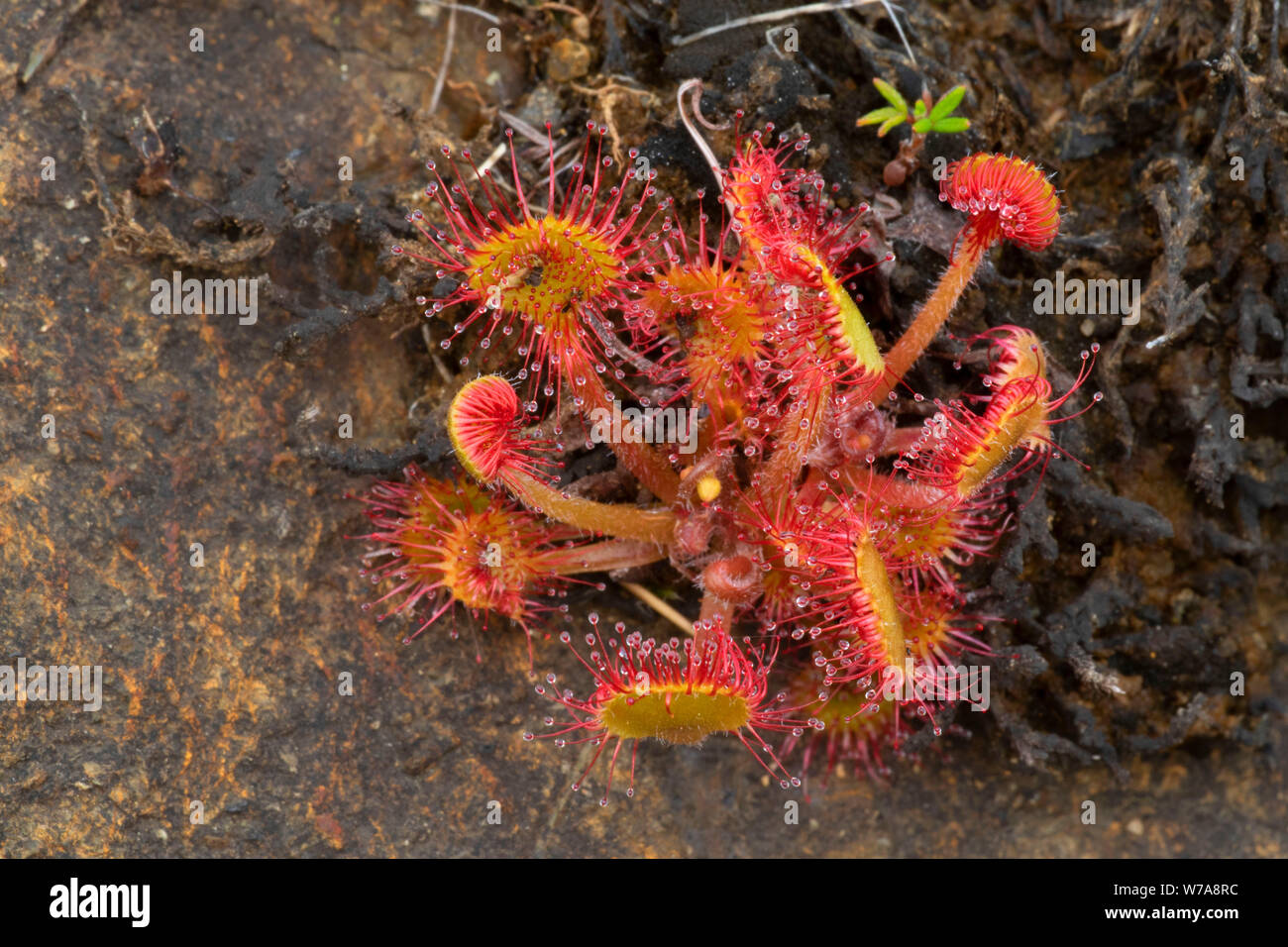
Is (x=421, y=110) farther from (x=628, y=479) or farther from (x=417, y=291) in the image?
(x=628, y=479)

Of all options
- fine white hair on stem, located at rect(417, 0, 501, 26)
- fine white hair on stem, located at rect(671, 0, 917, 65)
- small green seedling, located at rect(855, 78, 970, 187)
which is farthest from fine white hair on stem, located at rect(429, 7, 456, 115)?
small green seedling, located at rect(855, 78, 970, 187)

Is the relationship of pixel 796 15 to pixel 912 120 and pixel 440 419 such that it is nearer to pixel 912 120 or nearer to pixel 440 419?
pixel 912 120

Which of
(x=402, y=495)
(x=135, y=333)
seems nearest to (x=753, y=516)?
(x=402, y=495)

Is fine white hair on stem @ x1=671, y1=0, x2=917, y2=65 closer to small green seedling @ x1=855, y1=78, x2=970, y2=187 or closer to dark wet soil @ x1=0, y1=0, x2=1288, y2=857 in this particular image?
dark wet soil @ x1=0, y1=0, x2=1288, y2=857

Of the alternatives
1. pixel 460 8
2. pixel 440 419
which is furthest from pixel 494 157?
pixel 440 419

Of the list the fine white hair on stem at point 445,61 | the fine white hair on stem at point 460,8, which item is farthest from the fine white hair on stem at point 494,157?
the fine white hair on stem at point 460,8

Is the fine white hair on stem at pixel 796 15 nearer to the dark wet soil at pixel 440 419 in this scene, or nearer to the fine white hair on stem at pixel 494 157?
the dark wet soil at pixel 440 419
